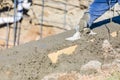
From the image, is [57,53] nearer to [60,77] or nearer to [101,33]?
[60,77]

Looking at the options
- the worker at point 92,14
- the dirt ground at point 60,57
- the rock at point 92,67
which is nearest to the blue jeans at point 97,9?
the worker at point 92,14

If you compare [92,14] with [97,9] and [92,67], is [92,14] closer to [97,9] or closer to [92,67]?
[97,9]

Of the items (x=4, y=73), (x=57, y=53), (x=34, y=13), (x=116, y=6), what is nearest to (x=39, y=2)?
(x=34, y=13)

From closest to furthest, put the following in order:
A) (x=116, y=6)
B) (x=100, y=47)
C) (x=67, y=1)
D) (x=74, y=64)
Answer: (x=74, y=64), (x=100, y=47), (x=116, y=6), (x=67, y=1)

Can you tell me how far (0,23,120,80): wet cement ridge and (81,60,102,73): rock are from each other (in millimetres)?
114

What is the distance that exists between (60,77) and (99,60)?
0.88 m

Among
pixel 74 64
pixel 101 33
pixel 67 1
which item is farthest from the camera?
pixel 67 1

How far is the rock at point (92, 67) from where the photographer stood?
19.4 feet

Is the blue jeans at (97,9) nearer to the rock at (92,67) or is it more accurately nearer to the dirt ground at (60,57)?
the dirt ground at (60,57)

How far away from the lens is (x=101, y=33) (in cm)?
738

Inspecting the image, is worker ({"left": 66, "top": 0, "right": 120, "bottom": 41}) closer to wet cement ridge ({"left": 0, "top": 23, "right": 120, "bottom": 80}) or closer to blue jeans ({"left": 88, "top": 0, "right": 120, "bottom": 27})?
blue jeans ({"left": 88, "top": 0, "right": 120, "bottom": 27})

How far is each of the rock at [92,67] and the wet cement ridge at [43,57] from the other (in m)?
0.11

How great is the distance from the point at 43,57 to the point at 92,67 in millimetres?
772

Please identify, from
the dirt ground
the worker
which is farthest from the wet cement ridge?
the worker
